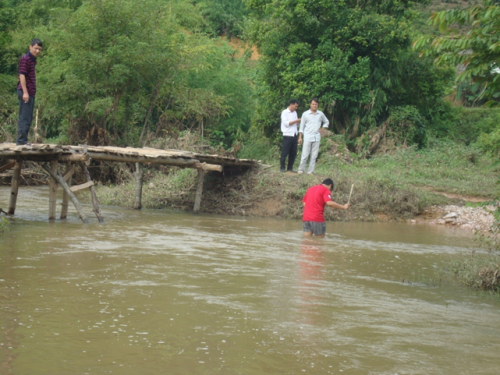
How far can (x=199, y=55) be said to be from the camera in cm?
2358

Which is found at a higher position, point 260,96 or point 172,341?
point 260,96

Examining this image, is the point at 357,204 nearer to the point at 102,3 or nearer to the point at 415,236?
the point at 415,236

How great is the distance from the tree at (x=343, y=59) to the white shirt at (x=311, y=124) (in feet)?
18.8

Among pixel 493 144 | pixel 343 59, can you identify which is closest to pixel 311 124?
pixel 493 144

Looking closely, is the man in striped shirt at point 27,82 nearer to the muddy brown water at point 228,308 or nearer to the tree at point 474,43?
the muddy brown water at point 228,308

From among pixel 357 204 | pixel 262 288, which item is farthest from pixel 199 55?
pixel 262 288

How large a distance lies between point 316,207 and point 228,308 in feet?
18.4

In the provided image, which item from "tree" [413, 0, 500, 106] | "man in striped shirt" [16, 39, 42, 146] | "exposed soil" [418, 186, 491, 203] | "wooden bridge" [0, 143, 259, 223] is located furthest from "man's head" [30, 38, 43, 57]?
"exposed soil" [418, 186, 491, 203]

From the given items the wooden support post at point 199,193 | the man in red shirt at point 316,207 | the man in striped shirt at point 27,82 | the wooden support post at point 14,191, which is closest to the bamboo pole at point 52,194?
the wooden support post at point 14,191

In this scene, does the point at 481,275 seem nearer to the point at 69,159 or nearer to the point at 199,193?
the point at 69,159

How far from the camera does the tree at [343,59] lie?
20.5m

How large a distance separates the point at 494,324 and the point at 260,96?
18.1m

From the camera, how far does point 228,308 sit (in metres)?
6.04

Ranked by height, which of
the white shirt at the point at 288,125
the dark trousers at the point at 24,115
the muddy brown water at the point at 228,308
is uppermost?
the white shirt at the point at 288,125
